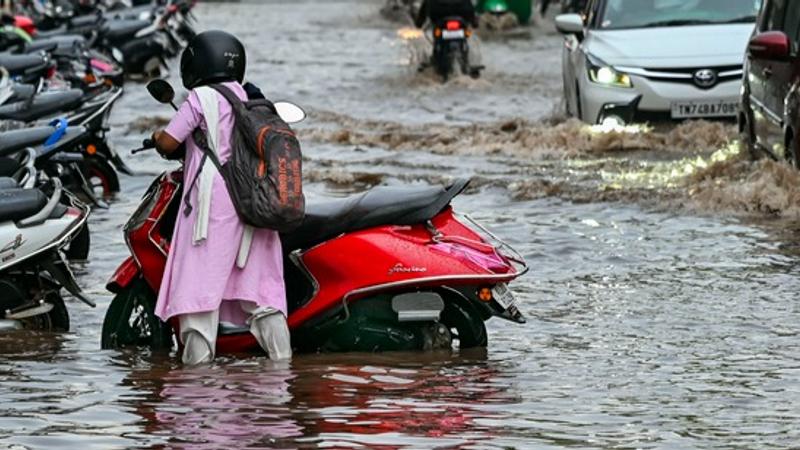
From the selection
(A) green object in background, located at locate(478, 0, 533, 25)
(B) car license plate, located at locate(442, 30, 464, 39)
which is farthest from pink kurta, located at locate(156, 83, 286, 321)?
(A) green object in background, located at locate(478, 0, 533, 25)

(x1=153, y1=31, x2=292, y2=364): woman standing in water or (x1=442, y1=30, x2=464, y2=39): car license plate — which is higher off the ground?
(x1=153, y1=31, x2=292, y2=364): woman standing in water

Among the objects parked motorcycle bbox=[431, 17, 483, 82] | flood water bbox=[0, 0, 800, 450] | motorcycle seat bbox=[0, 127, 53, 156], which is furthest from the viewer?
parked motorcycle bbox=[431, 17, 483, 82]

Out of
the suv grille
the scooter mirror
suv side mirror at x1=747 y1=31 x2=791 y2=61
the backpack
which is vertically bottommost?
the suv grille

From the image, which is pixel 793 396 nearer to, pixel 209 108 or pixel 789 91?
pixel 209 108

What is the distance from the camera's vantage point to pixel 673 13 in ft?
62.7

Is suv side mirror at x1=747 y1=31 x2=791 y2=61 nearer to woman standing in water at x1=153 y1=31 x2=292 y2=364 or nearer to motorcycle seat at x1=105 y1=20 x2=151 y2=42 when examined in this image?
woman standing in water at x1=153 y1=31 x2=292 y2=364

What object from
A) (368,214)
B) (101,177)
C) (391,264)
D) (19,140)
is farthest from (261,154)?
(101,177)

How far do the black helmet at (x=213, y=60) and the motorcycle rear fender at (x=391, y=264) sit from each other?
0.80 m

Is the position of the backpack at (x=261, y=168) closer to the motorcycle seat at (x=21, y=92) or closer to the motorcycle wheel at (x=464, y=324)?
the motorcycle wheel at (x=464, y=324)

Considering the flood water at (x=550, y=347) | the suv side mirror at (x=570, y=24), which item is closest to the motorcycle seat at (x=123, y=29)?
the flood water at (x=550, y=347)

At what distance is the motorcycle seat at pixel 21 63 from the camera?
17453mm

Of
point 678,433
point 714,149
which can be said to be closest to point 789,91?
point 714,149

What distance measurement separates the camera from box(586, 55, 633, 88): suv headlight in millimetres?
18308

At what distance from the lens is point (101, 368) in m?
8.91
